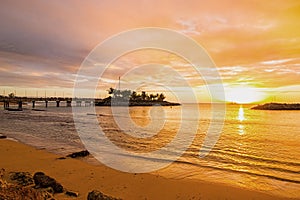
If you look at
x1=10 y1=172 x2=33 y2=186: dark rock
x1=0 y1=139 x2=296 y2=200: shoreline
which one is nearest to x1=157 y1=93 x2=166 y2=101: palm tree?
x1=0 y1=139 x2=296 y2=200: shoreline

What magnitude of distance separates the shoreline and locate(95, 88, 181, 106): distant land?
142 meters

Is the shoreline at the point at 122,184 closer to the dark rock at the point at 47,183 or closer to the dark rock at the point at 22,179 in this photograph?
the dark rock at the point at 47,183

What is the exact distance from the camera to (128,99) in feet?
546

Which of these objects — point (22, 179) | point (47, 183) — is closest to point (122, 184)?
point (47, 183)

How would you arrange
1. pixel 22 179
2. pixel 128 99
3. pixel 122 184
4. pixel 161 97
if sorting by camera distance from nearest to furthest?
pixel 22 179 → pixel 122 184 → pixel 128 99 → pixel 161 97

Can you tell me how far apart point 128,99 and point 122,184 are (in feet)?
522

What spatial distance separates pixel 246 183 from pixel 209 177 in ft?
4.97

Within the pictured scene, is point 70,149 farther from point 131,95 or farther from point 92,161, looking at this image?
point 131,95

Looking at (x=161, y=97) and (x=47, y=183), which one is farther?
(x=161, y=97)

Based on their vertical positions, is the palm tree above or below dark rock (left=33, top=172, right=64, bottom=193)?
above

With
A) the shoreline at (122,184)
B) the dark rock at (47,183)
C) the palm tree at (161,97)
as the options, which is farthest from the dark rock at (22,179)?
the palm tree at (161,97)

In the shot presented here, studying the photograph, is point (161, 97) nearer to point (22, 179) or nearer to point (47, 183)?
point (22, 179)

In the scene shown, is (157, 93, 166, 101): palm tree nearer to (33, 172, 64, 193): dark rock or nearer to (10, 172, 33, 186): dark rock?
(10, 172, 33, 186): dark rock

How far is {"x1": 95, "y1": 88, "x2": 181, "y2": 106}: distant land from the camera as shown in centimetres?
15673
